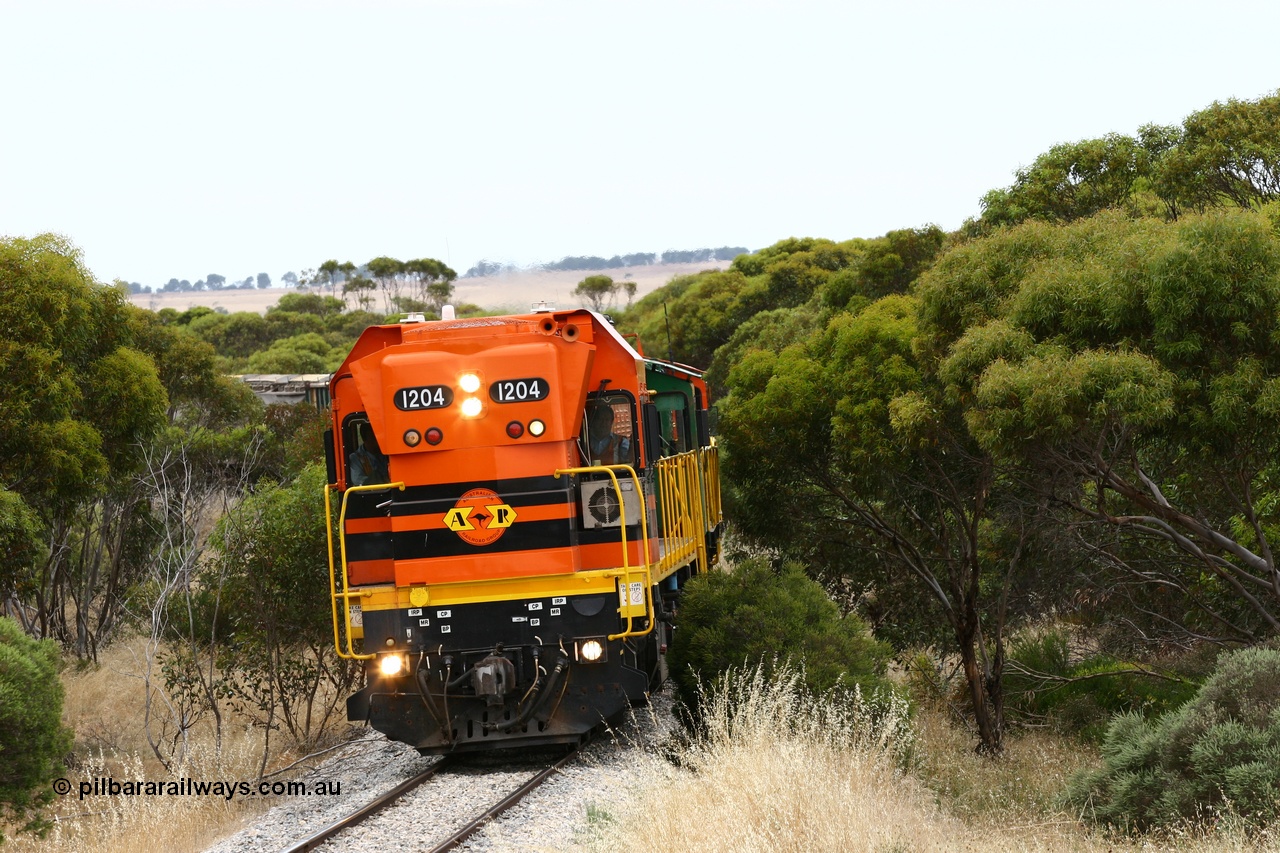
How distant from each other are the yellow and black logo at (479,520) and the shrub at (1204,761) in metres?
5.77

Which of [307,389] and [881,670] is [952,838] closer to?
[881,670]

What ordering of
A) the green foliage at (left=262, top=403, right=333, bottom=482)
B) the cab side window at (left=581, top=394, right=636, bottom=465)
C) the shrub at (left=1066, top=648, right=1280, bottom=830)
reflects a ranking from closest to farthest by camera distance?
the shrub at (left=1066, top=648, right=1280, bottom=830)
the cab side window at (left=581, top=394, right=636, bottom=465)
the green foliage at (left=262, top=403, right=333, bottom=482)

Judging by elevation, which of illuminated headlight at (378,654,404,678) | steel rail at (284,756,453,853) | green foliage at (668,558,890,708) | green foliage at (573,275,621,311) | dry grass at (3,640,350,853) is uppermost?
green foliage at (573,275,621,311)

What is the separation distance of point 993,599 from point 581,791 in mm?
14638

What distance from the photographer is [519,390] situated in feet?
37.1

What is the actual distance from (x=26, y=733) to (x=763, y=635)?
731 centimetres

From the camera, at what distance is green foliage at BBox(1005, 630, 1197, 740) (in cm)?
1914

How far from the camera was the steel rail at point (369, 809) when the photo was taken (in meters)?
9.04

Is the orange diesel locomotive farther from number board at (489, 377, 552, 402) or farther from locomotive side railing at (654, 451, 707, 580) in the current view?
locomotive side railing at (654, 451, 707, 580)

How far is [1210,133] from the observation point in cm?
1784

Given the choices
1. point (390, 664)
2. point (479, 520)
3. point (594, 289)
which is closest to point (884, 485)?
point (479, 520)

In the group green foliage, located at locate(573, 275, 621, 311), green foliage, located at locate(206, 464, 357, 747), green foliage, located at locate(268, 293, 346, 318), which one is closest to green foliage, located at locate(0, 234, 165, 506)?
green foliage, located at locate(206, 464, 357, 747)

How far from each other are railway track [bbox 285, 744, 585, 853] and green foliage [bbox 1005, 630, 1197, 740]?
1087cm

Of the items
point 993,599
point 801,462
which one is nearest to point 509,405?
point 801,462
